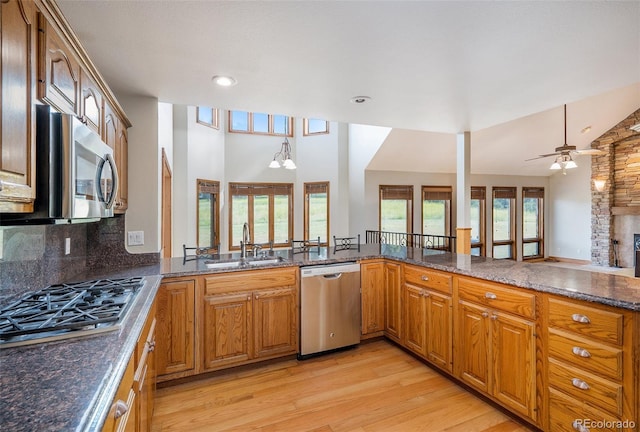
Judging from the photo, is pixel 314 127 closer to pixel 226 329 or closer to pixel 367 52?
pixel 367 52

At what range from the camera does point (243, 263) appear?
9.53 feet

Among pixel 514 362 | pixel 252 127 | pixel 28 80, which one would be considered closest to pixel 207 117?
pixel 252 127

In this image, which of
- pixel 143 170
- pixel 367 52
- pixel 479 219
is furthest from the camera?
pixel 479 219

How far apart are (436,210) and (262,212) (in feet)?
13.9

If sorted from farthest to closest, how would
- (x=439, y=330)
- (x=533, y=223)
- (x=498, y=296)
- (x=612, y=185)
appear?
(x=533, y=223) < (x=612, y=185) < (x=439, y=330) < (x=498, y=296)

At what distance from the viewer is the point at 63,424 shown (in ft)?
2.48

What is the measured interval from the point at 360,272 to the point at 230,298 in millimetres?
1284

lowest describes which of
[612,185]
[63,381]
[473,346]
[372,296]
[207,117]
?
[473,346]

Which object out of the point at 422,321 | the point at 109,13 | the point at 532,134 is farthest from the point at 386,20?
the point at 532,134

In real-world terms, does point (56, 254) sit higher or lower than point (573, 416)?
higher

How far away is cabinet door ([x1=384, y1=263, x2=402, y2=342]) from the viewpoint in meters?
3.14

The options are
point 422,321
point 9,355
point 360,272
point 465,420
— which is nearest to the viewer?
point 9,355

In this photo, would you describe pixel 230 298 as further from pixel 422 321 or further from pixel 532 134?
pixel 532 134

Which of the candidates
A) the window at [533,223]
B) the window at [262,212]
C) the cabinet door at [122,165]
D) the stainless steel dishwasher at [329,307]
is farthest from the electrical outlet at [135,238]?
the window at [533,223]
